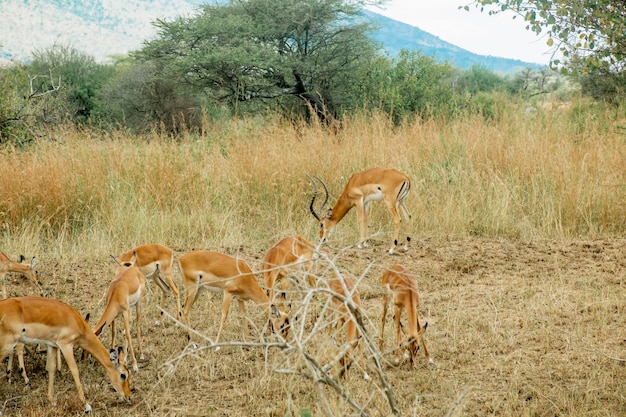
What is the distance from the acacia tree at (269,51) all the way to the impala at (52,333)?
43.9 feet

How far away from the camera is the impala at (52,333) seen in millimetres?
4297

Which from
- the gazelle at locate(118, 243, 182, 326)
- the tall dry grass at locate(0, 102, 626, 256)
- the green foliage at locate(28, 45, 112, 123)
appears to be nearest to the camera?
the gazelle at locate(118, 243, 182, 326)

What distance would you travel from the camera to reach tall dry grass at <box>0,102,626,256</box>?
26.6 feet

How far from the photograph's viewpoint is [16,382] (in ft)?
15.7

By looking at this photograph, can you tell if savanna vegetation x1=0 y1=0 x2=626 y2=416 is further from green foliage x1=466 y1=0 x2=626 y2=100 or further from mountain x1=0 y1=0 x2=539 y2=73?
mountain x1=0 y1=0 x2=539 y2=73

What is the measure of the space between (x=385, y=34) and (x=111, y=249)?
134892 millimetres

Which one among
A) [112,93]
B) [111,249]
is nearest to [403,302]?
[111,249]

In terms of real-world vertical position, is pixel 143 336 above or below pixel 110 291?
below

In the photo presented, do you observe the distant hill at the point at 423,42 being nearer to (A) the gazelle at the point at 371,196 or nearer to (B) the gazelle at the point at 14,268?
(A) the gazelle at the point at 371,196

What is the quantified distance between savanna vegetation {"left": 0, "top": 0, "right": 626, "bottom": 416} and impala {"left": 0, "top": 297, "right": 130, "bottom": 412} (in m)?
0.17

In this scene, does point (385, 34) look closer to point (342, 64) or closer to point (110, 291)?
point (342, 64)

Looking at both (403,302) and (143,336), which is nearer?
(403,302)

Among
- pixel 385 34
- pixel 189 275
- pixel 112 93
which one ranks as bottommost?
pixel 385 34

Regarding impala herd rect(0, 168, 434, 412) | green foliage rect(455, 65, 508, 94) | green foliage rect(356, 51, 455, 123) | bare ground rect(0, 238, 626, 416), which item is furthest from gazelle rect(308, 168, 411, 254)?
green foliage rect(455, 65, 508, 94)
